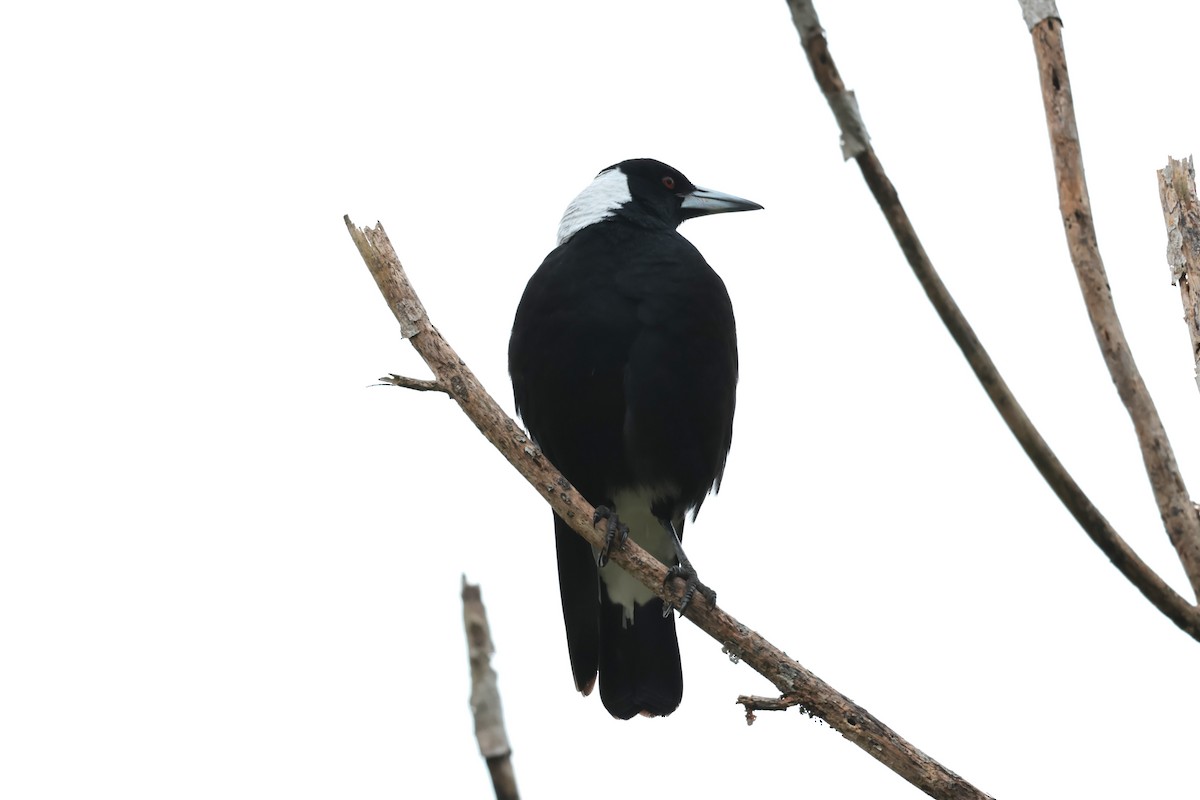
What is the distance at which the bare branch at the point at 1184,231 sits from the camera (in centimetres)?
245

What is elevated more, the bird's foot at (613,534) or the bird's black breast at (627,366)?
the bird's black breast at (627,366)

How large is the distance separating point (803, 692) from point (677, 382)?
1.09 metres

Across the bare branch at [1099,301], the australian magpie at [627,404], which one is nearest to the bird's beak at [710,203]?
the australian magpie at [627,404]

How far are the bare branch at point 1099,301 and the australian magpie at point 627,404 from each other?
1.70 m

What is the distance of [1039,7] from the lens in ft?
5.41

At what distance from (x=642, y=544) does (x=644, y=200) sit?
1092mm

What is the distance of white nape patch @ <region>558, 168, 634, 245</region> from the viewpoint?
3.93 m

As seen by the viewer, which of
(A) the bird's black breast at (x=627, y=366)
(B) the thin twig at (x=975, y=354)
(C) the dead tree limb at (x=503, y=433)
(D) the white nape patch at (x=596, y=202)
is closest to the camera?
(B) the thin twig at (x=975, y=354)

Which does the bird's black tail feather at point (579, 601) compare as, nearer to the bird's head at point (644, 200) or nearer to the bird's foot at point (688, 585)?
the bird's foot at point (688, 585)

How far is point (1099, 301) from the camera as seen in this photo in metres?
1.66

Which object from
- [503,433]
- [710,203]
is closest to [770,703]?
[503,433]

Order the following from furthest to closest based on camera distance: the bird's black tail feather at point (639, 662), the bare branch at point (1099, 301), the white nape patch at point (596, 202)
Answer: the white nape patch at point (596, 202) → the bird's black tail feather at point (639, 662) → the bare branch at point (1099, 301)

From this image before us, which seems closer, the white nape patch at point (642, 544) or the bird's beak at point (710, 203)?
the white nape patch at point (642, 544)

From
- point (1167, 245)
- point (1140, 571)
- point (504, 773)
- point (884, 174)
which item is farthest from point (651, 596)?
point (504, 773)
